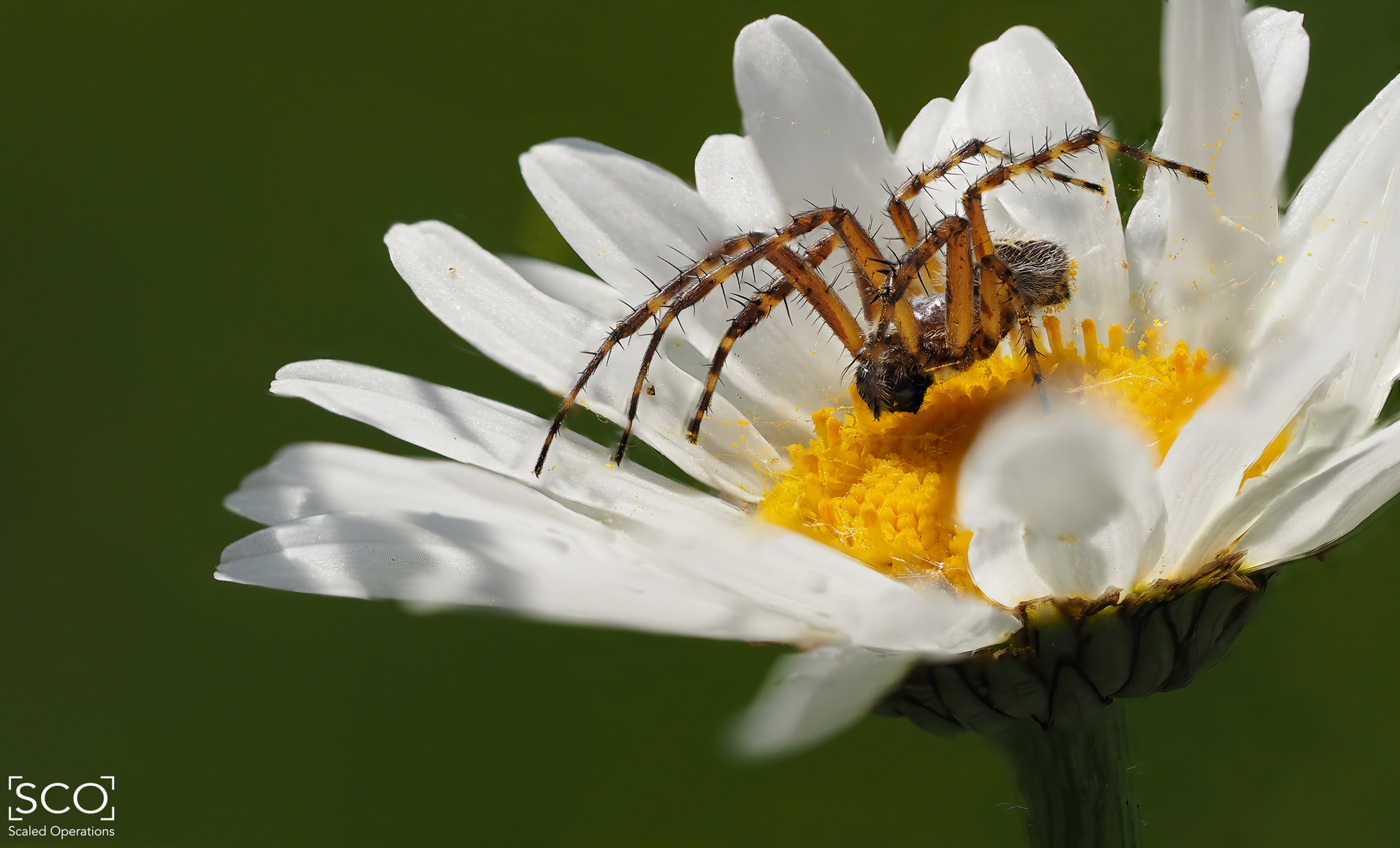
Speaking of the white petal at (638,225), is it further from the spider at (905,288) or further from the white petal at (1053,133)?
the white petal at (1053,133)

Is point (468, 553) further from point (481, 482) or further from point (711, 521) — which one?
point (711, 521)

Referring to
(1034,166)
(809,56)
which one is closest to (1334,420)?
(1034,166)

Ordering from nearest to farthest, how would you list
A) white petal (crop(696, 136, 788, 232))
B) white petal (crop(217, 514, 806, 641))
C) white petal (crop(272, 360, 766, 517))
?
white petal (crop(217, 514, 806, 641)) → white petal (crop(272, 360, 766, 517)) → white petal (crop(696, 136, 788, 232))

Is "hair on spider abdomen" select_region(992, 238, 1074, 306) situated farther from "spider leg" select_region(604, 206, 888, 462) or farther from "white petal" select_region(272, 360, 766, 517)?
"white petal" select_region(272, 360, 766, 517)

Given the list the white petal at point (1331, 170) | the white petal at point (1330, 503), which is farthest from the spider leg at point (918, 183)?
the white petal at point (1330, 503)

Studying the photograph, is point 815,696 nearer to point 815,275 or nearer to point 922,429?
point 922,429

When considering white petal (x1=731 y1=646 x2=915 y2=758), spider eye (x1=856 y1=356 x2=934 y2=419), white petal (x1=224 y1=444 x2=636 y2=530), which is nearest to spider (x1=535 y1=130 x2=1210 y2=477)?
spider eye (x1=856 y1=356 x2=934 y2=419)
